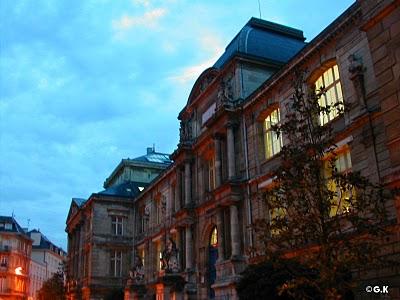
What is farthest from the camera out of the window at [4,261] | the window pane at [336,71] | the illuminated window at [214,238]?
the window at [4,261]

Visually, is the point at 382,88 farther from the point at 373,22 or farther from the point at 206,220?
the point at 206,220

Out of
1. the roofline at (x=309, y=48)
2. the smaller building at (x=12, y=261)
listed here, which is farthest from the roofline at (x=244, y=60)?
the smaller building at (x=12, y=261)

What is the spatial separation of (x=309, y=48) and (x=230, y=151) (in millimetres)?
7453

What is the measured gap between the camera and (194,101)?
1273 inches

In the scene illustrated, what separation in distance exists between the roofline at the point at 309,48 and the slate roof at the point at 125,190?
2388cm

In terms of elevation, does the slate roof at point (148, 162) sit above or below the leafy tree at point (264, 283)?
above

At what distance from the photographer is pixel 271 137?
78.9 feet

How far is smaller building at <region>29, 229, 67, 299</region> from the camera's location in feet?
287

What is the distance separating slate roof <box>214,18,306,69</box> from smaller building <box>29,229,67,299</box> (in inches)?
2798

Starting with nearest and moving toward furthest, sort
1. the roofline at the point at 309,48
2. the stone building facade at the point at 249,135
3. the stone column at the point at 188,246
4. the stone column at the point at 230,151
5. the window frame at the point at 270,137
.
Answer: the stone building facade at the point at 249,135, the roofline at the point at 309,48, the window frame at the point at 270,137, the stone column at the point at 230,151, the stone column at the point at 188,246

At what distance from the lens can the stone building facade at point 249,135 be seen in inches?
525

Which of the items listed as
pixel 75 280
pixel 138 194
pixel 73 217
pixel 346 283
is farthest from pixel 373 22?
pixel 73 217

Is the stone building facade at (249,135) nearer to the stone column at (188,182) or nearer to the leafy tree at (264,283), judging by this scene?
the stone column at (188,182)

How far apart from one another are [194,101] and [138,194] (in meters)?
15.8
